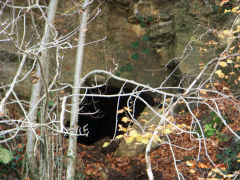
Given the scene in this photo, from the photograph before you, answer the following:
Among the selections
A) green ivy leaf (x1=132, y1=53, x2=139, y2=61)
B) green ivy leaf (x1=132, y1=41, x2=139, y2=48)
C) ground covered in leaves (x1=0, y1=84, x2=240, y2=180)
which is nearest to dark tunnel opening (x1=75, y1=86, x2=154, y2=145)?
green ivy leaf (x1=132, y1=53, x2=139, y2=61)

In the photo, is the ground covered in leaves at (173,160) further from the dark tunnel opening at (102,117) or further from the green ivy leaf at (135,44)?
the green ivy leaf at (135,44)

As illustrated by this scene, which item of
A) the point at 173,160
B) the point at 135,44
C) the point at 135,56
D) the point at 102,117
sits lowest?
the point at 173,160

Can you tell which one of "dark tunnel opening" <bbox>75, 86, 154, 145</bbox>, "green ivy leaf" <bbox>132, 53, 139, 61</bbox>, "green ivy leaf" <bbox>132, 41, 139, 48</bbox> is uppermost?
"green ivy leaf" <bbox>132, 41, 139, 48</bbox>

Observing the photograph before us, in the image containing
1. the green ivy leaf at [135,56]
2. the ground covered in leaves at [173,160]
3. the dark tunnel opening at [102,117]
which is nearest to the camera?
the ground covered in leaves at [173,160]

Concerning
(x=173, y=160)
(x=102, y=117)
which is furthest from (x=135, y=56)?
(x=173, y=160)

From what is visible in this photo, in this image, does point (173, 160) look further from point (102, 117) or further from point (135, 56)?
point (102, 117)

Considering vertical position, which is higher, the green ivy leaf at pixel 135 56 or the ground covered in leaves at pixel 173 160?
the green ivy leaf at pixel 135 56

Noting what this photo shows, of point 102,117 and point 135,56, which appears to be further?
point 102,117

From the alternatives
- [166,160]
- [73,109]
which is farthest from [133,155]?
[73,109]

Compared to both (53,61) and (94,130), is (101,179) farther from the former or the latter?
(94,130)

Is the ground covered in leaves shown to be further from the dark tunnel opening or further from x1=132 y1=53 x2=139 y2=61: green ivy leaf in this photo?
the dark tunnel opening

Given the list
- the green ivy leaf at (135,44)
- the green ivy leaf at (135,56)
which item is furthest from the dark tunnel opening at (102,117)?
the green ivy leaf at (135,44)

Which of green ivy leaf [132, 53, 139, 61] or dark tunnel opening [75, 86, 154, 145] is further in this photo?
dark tunnel opening [75, 86, 154, 145]

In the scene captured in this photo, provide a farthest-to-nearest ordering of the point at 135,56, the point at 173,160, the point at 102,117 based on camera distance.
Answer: the point at 102,117
the point at 135,56
the point at 173,160
